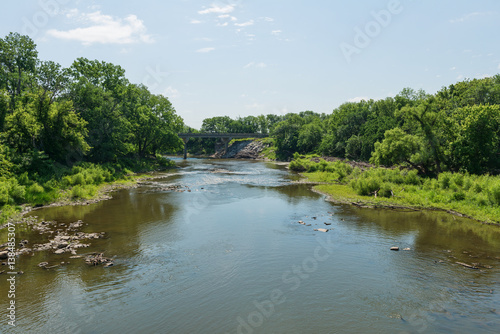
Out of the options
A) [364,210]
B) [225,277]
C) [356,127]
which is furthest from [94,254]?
[356,127]

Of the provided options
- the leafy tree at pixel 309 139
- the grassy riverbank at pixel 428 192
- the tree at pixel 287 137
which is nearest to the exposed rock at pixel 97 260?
the grassy riverbank at pixel 428 192

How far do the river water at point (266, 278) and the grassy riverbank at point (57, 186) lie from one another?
327cm

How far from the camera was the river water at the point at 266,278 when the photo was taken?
45.2 ft

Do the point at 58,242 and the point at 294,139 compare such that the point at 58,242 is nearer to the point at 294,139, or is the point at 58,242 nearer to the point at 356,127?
the point at 356,127

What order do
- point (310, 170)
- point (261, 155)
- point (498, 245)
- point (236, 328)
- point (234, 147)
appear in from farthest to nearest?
point (234, 147)
point (261, 155)
point (310, 170)
point (498, 245)
point (236, 328)

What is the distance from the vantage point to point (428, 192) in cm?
3691

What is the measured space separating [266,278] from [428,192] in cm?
2809

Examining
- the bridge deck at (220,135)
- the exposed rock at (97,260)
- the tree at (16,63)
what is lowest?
the exposed rock at (97,260)

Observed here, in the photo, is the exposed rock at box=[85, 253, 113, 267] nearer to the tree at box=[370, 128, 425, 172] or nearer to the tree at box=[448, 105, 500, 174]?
the tree at box=[370, 128, 425, 172]

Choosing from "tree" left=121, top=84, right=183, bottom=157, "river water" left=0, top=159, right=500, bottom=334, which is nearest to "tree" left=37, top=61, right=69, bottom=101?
"tree" left=121, top=84, right=183, bottom=157

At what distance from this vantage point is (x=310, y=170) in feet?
242

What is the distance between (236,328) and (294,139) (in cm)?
11215

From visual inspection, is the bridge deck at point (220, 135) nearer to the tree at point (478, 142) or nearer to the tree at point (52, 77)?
the tree at point (52, 77)

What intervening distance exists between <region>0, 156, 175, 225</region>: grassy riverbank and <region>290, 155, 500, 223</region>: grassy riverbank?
32171 mm
